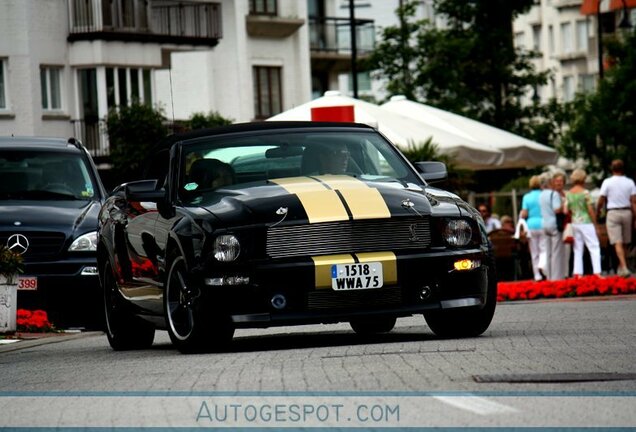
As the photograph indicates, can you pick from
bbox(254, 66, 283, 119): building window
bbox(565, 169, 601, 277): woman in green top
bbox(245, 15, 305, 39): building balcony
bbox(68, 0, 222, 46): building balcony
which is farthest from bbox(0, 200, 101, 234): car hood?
bbox(254, 66, 283, 119): building window

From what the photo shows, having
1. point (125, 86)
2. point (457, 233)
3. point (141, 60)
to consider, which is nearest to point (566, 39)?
point (141, 60)

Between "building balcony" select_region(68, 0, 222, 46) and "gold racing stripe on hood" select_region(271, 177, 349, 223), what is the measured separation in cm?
4576

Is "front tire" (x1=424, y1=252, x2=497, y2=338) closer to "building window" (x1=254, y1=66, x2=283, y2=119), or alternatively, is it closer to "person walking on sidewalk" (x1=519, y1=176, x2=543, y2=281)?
"person walking on sidewalk" (x1=519, y1=176, x2=543, y2=281)

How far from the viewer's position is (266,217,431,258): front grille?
492 inches

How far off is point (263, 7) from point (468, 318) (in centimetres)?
5485

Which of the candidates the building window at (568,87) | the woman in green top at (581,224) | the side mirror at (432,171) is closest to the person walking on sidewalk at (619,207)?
the woman in green top at (581,224)

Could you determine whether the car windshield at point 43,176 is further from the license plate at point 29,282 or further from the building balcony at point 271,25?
the building balcony at point 271,25

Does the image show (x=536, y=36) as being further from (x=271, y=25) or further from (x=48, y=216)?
(x=48, y=216)

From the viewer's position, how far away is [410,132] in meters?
30.3

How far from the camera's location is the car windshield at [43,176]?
A: 20.2 meters

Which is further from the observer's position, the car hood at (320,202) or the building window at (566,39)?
the building window at (566,39)

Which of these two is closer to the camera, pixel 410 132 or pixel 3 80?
pixel 410 132

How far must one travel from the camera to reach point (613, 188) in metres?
29.8

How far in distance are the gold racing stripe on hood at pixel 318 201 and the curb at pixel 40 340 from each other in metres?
4.30
